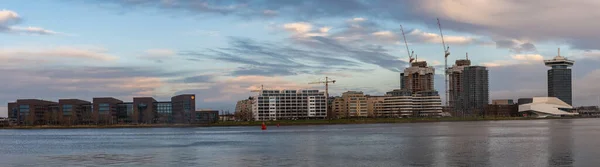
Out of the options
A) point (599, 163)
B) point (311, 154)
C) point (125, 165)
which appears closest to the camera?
point (599, 163)

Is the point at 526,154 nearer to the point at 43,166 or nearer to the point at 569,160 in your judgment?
the point at 569,160

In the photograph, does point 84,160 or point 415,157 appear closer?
point 415,157

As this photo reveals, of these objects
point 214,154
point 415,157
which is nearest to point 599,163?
point 415,157

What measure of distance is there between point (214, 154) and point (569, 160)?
27773 mm

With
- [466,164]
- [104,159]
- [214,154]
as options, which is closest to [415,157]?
[466,164]

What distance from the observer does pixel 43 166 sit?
44.5 m

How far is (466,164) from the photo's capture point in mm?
39719

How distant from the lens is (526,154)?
→ 4734 cm

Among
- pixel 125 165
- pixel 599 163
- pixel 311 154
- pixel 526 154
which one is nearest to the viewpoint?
pixel 599 163

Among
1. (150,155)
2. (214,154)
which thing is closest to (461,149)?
(214,154)

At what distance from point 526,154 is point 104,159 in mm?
32912

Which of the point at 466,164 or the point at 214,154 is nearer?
the point at 466,164

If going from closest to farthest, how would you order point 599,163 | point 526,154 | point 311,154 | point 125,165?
point 599,163 → point 125,165 → point 526,154 → point 311,154

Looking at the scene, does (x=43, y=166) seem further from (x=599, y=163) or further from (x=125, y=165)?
(x=599, y=163)
